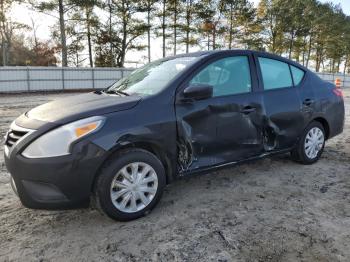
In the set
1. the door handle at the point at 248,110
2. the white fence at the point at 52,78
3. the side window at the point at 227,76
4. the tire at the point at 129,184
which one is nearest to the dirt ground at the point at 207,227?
the tire at the point at 129,184

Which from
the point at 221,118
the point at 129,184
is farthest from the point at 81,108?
the point at 221,118

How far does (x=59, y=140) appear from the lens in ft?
8.51

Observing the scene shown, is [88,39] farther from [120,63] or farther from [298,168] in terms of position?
[298,168]

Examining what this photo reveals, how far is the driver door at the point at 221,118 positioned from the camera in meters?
3.23

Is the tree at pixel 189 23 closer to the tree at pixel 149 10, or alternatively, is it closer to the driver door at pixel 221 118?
the tree at pixel 149 10

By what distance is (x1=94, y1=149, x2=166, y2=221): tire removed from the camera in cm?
274

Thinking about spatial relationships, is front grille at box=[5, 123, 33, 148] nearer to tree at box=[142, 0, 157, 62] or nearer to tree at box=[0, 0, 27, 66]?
tree at box=[0, 0, 27, 66]

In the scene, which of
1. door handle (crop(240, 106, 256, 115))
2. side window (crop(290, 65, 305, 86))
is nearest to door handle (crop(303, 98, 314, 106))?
side window (crop(290, 65, 305, 86))

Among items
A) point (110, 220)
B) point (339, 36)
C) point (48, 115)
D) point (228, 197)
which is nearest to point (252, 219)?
point (228, 197)

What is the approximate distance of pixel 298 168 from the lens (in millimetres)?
4504

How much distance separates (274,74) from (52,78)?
18535mm

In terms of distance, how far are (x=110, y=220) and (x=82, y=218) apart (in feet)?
0.97

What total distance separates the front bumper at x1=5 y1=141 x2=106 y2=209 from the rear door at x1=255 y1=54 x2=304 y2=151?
7.28ft

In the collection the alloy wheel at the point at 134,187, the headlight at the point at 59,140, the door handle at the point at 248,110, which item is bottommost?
the alloy wheel at the point at 134,187
